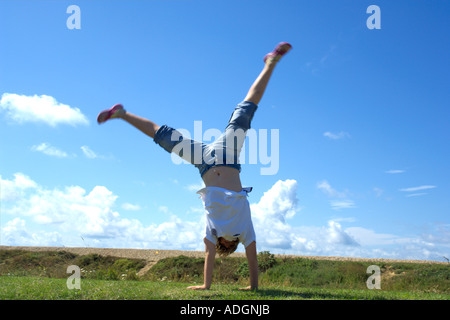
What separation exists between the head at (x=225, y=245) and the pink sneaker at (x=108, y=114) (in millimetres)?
2561

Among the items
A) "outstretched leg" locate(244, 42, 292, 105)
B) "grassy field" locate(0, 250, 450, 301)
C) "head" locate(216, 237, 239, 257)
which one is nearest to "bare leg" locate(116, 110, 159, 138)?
"outstretched leg" locate(244, 42, 292, 105)

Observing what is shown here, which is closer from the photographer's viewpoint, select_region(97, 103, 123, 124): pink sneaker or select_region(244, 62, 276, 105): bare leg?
select_region(244, 62, 276, 105): bare leg

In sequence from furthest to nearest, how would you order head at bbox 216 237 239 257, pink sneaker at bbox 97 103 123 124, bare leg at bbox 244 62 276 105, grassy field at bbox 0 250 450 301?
1. grassy field at bbox 0 250 450 301
2. pink sneaker at bbox 97 103 123 124
3. bare leg at bbox 244 62 276 105
4. head at bbox 216 237 239 257

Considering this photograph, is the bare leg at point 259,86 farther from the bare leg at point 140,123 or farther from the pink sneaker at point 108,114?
the pink sneaker at point 108,114

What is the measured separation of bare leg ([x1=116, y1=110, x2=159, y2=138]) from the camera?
18.5 feet

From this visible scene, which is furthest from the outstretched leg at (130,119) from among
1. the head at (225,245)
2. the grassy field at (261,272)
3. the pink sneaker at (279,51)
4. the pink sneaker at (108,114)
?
the grassy field at (261,272)

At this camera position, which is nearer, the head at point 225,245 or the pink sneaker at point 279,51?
the head at point 225,245

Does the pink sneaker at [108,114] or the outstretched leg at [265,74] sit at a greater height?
the outstretched leg at [265,74]

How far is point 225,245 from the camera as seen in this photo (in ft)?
18.4

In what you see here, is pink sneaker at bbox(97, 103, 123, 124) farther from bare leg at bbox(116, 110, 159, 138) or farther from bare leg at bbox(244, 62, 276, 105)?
bare leg at bbox(244, 62, 276, 105)

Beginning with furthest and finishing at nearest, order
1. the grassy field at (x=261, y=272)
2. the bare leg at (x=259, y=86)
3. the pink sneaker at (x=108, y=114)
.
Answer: the grassy field at (x=261, y=272)
the pink sneaker at (x=108, y=114)
the bare leg at (x=259, y=86)

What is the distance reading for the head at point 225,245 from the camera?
5.56 meters

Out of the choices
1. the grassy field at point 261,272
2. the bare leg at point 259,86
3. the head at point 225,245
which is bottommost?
the grassy field at point 261,272
